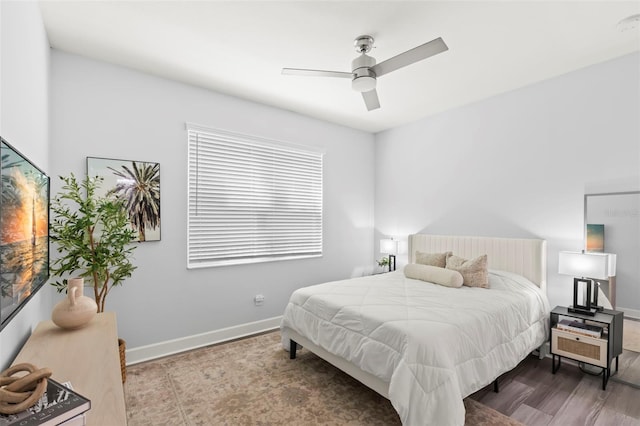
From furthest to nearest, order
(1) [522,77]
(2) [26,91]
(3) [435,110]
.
Answer: (3) [435,110] < (1) [522,77] < (2) [26,91]

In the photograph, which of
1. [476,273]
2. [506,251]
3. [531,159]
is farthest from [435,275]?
[531,159]

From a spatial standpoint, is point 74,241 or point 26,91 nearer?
point 26,91

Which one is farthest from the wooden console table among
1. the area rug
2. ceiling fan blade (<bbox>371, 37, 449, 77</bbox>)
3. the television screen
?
ceiling fan blade (<bbox>371, 37, 449, 77</bbox>)

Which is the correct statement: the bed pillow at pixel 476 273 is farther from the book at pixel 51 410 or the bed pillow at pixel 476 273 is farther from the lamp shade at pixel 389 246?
the book at pixel 51 410

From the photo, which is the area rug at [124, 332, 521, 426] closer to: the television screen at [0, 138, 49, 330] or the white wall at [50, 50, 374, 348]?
the white wall at [50, 50, 374, 348]

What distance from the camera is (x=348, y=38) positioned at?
2512mm

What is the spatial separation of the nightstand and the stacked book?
0.02 m

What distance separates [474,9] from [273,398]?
10.5 feet

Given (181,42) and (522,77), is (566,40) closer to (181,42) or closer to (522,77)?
→ (522,77)

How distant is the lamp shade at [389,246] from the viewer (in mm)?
4586

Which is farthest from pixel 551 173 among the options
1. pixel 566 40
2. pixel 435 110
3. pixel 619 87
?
pixel 435 110

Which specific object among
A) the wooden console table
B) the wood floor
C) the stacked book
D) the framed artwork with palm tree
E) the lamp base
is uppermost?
the framed artwork with palm tree

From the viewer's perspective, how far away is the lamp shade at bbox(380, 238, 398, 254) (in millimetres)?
4586

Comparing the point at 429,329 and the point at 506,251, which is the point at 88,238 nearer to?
the point at 429,329
